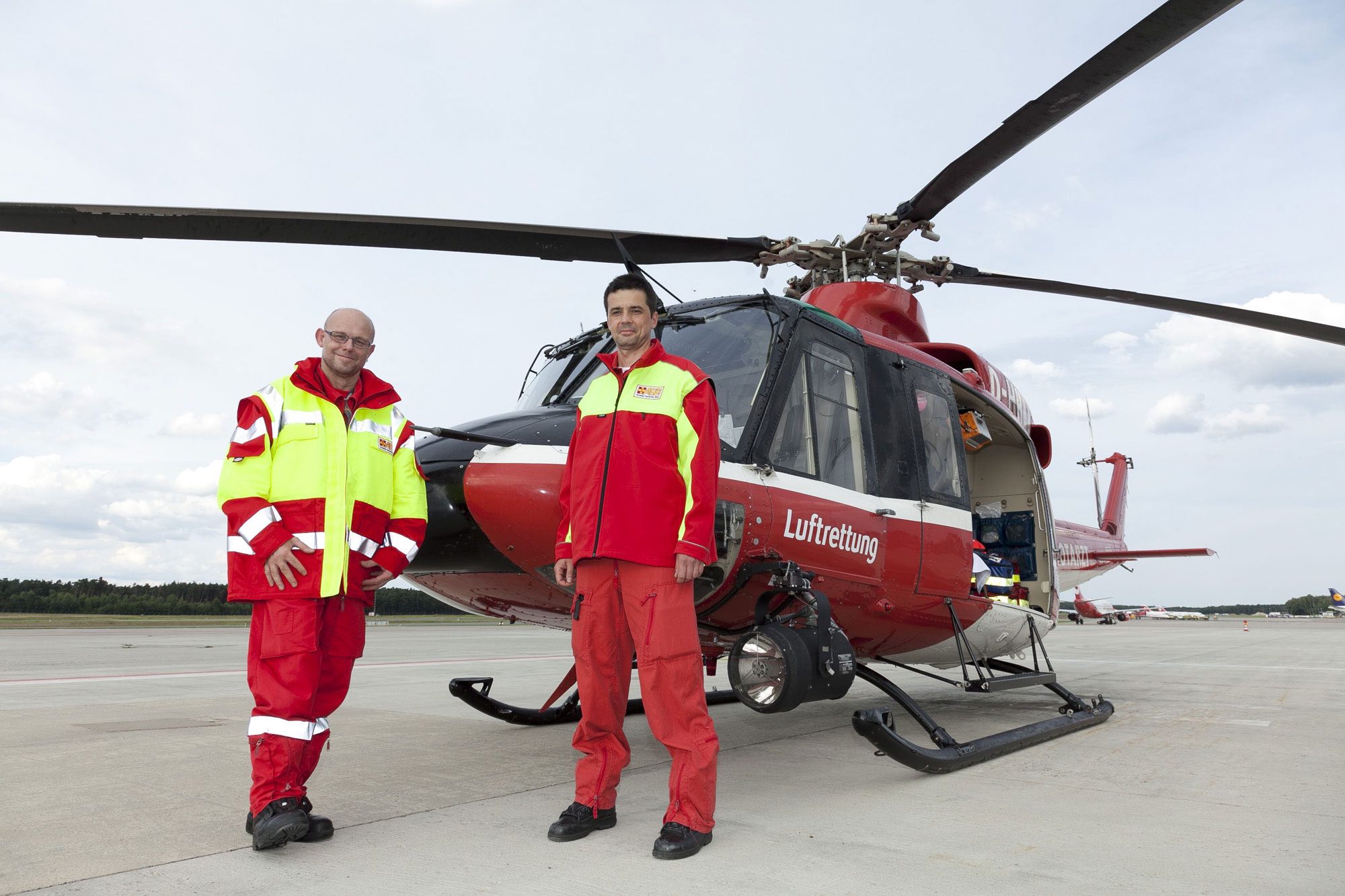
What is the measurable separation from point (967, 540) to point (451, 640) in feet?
49.3

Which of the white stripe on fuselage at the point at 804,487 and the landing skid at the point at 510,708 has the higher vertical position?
the white stripe on fuselage at the point at 804,487

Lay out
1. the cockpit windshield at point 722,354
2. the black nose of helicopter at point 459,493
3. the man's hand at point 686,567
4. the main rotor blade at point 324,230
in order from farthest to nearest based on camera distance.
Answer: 1. the cockpit windshield at point 722,354
2. the main rotor blade at point 324,230
3. the black nose of helicopter at point 459,493
4. the man's hand at point 686,567

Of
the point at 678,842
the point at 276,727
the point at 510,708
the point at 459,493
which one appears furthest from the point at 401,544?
the point at 510,708

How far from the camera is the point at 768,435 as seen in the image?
159 inches

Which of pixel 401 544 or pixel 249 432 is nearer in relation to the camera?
pixel 249 432

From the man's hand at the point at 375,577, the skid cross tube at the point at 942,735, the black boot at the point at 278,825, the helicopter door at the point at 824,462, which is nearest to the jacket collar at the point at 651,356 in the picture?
the helicopter door at the point at 824,462

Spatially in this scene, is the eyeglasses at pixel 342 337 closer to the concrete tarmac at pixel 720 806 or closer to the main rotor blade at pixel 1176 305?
the concrete tarmac at pixel 720 806

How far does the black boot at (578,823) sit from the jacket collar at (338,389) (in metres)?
1.66

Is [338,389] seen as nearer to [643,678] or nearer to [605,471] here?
[605,471]

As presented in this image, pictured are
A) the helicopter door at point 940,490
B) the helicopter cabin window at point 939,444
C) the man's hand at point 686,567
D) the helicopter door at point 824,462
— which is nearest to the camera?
the man's hand at point 686,567

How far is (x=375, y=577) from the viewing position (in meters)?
3.34

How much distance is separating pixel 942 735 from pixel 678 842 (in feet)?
6.73

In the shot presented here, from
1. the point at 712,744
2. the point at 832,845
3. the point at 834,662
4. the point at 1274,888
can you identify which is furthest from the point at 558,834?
the point at 1274,888

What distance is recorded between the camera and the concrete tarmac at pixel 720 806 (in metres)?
2.61
